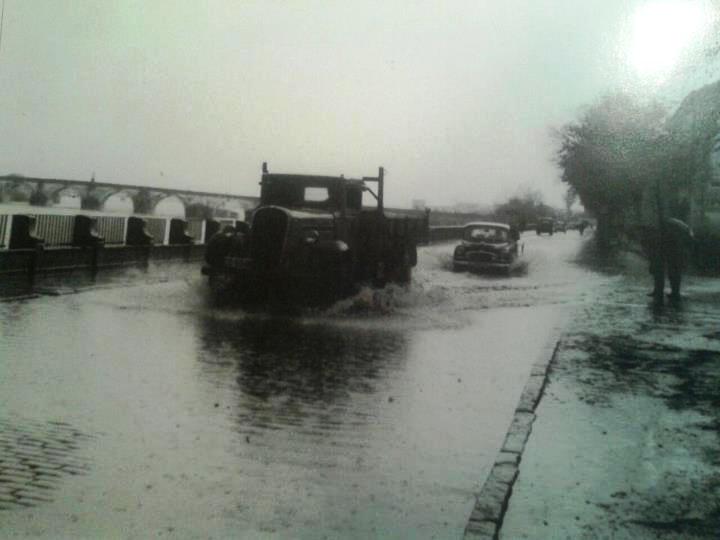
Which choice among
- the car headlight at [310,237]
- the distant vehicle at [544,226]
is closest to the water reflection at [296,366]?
the car headlight at [310,237]

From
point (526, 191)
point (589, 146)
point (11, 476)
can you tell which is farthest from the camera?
point (526, 191)

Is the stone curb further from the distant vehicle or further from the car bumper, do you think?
the distant vehicle

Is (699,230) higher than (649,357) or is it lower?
higher

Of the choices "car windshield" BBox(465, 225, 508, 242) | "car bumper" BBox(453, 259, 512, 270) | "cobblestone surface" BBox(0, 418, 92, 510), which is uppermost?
"car windshield" BBox(465, 225, 508, 242)

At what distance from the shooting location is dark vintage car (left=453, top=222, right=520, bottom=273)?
2928 centimetres

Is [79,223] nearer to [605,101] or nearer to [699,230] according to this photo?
[605,101]

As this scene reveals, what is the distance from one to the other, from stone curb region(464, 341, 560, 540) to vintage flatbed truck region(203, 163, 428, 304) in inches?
293

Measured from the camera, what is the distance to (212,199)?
23.5 metres

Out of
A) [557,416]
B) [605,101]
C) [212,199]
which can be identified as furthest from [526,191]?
[557,416]

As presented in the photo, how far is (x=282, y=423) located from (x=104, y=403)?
1.49 meters

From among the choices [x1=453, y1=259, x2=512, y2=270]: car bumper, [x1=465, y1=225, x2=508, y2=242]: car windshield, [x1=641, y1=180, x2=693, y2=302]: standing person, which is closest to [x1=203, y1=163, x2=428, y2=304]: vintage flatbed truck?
[x1=641, y1=180, x2=693, y2=302]: standing person

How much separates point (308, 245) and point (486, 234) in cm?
1566

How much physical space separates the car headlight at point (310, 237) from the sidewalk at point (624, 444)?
16.0 ft

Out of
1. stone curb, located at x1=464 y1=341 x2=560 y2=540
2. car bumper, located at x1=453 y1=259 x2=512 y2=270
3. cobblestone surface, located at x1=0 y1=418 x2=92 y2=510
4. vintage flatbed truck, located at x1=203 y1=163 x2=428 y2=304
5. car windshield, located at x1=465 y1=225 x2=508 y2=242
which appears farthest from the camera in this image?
car windshield, located at x1=465 y1=225 x2=508 y2=242
